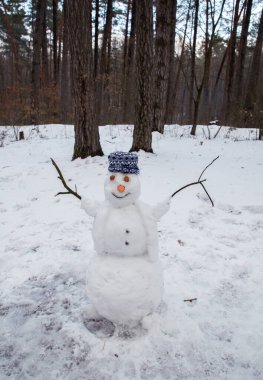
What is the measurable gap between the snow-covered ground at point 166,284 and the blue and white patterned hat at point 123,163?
1192 millimetres

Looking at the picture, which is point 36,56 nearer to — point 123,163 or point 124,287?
point 123,163

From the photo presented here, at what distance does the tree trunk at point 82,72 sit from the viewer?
5.59m

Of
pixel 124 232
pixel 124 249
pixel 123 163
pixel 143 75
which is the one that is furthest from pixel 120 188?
pixel 143 75

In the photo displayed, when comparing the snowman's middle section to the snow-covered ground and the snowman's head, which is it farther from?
the snow-covered ground

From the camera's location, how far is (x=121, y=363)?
199 cm

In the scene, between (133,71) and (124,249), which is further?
(133,71)

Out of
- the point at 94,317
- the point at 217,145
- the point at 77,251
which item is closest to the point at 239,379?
the point at 94,317

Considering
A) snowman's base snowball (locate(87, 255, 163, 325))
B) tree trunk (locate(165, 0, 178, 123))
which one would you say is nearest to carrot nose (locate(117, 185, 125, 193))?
snowman's base snowball (locate(87, 255, 163, 325))

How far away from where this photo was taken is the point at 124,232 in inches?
80.3

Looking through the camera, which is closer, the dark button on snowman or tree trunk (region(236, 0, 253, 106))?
the dark button on snowman

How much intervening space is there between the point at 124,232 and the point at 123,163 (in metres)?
0.47

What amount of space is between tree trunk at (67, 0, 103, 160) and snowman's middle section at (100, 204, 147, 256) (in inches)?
167

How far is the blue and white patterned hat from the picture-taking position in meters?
2.01

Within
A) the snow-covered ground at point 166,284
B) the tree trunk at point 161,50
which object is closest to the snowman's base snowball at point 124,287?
the snow-covered ground at point 166,284
